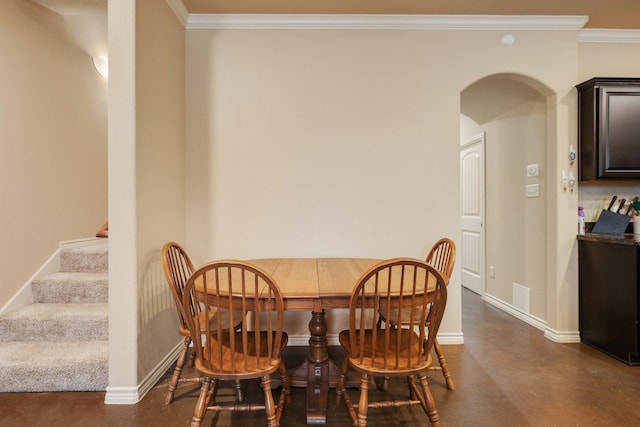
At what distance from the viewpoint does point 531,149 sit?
3.10 meters

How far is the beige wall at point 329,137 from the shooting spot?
2707 mm

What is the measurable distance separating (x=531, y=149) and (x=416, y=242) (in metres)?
1.53

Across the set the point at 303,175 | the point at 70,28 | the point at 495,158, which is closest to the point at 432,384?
the point at 303,175

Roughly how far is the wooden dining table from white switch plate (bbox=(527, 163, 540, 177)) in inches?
78.5

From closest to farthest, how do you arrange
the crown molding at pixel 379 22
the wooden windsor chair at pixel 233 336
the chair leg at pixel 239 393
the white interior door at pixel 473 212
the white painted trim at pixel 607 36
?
the wooden windsor chair at pixel 233 336 → the chair leg at pixel 239 393 → the crown molding at pixel 379 22 → the white painted trim at pixel 607 36 → the white interior door at pixel 473 212

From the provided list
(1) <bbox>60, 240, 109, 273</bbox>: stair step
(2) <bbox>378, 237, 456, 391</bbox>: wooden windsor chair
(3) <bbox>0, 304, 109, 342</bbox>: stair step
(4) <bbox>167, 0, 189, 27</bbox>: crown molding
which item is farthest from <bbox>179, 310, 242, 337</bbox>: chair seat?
(4) <bbox>167, 0, 189, 27</bbox>: crown molding

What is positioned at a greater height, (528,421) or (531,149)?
(531,149)

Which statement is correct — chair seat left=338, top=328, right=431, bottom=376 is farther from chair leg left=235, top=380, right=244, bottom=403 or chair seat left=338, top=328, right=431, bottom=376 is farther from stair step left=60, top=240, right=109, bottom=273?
stair step left=60, top=240, right=109, bottom=273

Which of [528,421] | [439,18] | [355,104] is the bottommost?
[528,421]

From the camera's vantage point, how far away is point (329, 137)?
2721 mm

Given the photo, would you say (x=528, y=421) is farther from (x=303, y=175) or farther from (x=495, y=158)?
(x=495, y=158)

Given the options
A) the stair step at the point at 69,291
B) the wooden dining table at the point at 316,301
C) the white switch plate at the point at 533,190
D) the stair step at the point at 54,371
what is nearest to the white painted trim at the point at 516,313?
the white switch plate at the point at 533,190

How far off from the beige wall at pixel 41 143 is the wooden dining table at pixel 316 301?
1.86 metres

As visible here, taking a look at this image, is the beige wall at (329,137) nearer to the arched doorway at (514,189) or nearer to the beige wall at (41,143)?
the arched doorway at (514,189)
